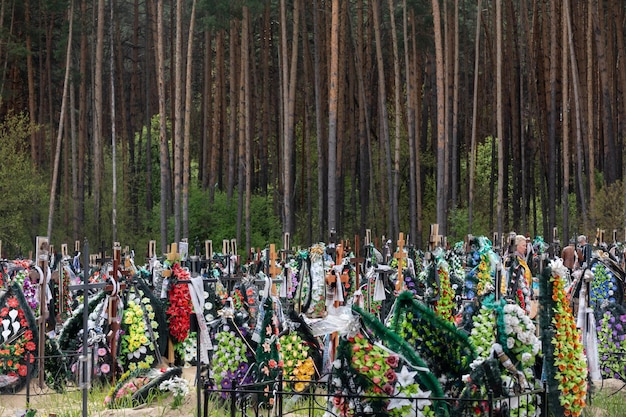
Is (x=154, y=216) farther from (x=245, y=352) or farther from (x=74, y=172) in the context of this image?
(x=245, y=352)

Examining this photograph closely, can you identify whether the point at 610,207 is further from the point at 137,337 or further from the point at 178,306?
the point at 137,337

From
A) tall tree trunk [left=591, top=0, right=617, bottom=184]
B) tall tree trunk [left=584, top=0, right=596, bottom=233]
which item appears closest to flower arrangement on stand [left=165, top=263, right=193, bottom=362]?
tall tree trunk [left=584, top=0, right=596, bottom=233]

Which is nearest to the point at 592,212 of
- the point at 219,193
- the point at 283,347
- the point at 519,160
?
the point at 519,160

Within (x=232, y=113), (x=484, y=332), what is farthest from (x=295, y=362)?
(x=232, y=113)

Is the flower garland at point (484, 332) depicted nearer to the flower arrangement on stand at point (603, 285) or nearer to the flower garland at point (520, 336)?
the flower garland at point (520, 336)

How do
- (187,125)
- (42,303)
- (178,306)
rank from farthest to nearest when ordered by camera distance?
(187,125)
(178,306)
(42,303)

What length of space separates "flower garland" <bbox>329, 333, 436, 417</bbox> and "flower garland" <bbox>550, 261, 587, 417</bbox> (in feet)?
4.97

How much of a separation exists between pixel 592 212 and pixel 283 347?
2047 cm

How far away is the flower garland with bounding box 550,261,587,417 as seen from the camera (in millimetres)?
9117

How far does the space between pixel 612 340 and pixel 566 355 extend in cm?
358

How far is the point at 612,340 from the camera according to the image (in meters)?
12.6

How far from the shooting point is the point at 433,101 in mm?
42188

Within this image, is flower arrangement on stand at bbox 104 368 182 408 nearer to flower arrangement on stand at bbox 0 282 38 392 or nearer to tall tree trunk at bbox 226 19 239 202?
flower arrangement on stand at bbox 0 282 38 392

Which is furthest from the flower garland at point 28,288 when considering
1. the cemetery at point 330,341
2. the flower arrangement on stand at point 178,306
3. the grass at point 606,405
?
the grass at point 606,405
